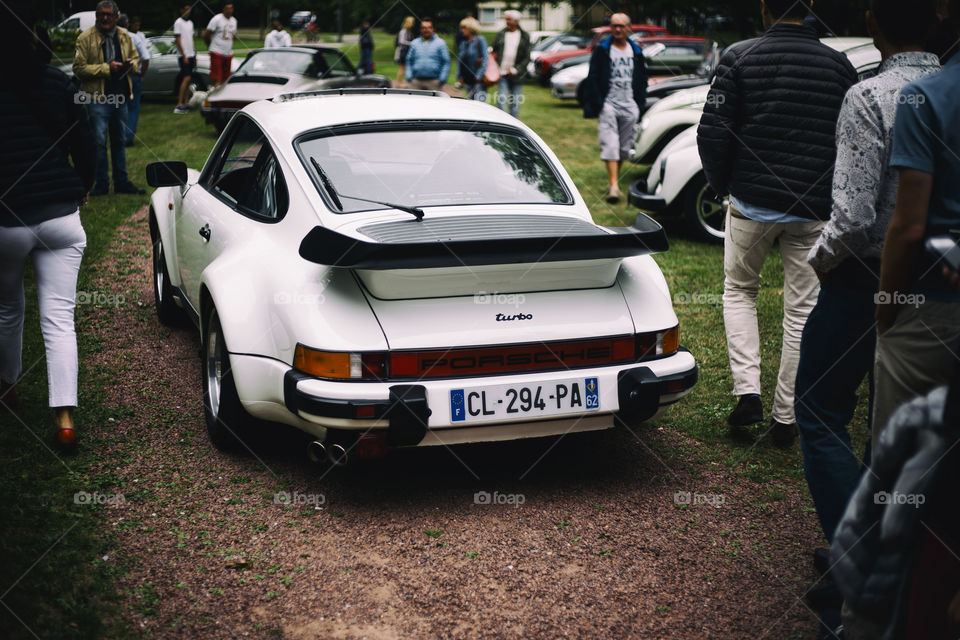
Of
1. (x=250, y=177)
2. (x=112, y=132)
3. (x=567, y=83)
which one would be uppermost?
(x=250, y=177)

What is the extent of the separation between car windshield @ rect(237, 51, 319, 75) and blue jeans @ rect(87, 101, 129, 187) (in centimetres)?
447

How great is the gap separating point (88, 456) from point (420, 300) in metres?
1.83

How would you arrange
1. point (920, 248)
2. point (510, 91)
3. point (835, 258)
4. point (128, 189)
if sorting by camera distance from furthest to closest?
1. point (510, 91)
2. point (128, 189)
3. point (835, 258)
4. point (920, 248)

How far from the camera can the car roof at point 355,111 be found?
4.58 m

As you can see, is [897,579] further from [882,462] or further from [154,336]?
[154,336]

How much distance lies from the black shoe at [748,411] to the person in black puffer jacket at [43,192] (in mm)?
3145

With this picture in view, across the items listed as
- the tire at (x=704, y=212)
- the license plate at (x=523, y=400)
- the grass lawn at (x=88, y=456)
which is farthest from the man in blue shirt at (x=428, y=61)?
the license plate at (x=523, y=400)

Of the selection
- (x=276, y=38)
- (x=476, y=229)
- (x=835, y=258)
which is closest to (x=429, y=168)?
(x=476, y=229)

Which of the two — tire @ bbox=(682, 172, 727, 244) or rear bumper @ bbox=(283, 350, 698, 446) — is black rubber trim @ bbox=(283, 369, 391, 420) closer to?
rear bumper @ bbox=(283, 350, 698, 446)

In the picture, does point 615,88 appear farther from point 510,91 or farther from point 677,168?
point 510,91

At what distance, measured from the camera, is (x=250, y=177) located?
4750 millimetres

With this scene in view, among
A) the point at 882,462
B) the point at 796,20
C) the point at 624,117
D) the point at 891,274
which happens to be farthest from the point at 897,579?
the point at 624,117

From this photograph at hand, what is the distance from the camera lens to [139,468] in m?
4.22

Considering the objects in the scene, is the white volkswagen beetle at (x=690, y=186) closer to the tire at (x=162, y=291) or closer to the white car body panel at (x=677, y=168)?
the white car body panel at (x=677, y=168)
